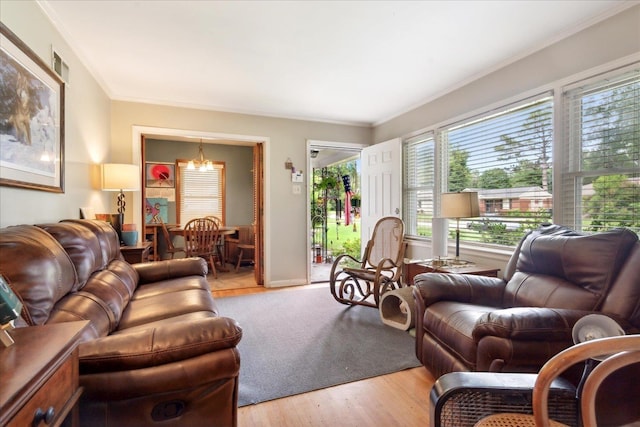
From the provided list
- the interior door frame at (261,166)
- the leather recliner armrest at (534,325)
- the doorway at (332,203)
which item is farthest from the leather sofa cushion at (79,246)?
the doorway at (332,203)

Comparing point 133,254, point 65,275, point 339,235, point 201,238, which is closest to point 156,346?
point 65,275

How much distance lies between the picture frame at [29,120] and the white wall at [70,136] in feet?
0.27

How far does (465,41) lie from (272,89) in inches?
76.5

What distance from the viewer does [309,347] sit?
2377 mm

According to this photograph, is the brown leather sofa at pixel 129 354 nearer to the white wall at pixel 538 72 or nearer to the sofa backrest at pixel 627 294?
the sofa backrest at pixel 627 294

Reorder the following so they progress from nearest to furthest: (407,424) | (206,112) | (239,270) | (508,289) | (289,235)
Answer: (407,424) → (508,289) → (206,112) → (289,235) → (239,270)

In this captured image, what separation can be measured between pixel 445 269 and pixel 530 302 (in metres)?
0.82

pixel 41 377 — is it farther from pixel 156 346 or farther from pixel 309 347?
pixel 309 347

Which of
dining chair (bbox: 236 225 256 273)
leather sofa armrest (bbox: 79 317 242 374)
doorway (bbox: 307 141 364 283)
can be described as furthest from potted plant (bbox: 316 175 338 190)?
leather sofa armrest (bbox: 79 317 242 374)

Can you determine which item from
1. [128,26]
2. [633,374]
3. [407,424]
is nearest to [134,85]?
[128,26]

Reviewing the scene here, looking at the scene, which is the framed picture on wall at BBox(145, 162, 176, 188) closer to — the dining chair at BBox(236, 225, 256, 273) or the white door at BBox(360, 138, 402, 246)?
the dining chair at BBox(236, 225, 256, 273)

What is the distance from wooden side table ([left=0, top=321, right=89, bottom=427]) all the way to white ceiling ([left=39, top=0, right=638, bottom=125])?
205cm

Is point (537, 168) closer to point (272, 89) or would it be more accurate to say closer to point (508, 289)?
point (508, 289)

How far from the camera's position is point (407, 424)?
154cm
